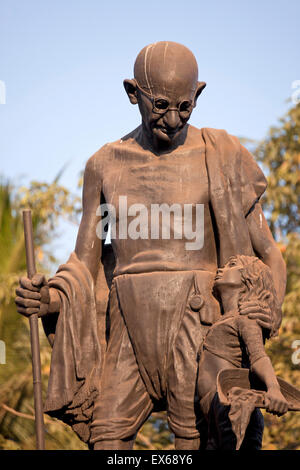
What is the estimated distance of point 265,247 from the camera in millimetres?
6207

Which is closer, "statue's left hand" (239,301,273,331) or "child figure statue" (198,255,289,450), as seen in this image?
"child figure statue" (198,255,289,450)

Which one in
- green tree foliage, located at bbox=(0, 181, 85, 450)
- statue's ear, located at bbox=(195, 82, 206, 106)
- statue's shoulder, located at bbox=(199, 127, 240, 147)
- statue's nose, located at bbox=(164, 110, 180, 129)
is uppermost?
statue's ear, located at bbox=(195, 82, 206, 106)

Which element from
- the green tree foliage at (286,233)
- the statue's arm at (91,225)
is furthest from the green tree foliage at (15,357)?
the statue's arm at (91,225)

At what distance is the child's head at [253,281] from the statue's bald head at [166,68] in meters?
1.22

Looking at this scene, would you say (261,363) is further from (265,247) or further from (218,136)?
(218,136)

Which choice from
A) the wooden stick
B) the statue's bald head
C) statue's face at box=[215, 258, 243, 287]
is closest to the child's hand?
statue's face at box=[215, 258, 243, 287]

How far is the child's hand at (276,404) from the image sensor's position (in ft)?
16.9

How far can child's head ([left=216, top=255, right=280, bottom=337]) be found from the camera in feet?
18.8

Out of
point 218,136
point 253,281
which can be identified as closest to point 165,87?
point 218,136

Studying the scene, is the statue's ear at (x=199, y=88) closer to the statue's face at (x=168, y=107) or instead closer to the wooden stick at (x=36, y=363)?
the statue's face at (x=168, y=107)

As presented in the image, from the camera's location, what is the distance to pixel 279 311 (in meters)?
5.85

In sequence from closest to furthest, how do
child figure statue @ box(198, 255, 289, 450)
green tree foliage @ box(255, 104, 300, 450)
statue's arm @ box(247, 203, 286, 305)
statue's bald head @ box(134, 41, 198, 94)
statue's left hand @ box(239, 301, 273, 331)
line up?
child figure statue @ box(198, 255, 289, 450), statue's left hand @ box(239, 301, 273, 331), statue's bald head @ box(134, 41, 198, 94), statue's arm @ box(247, 203, 286, 305), green tree foliage @ box(255, 104, 300, 450)

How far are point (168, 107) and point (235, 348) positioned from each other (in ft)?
5.38

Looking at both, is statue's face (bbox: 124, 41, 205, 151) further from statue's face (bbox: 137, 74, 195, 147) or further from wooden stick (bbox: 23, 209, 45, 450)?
wooden stick (bbox: 23, 209, 45, 450)
